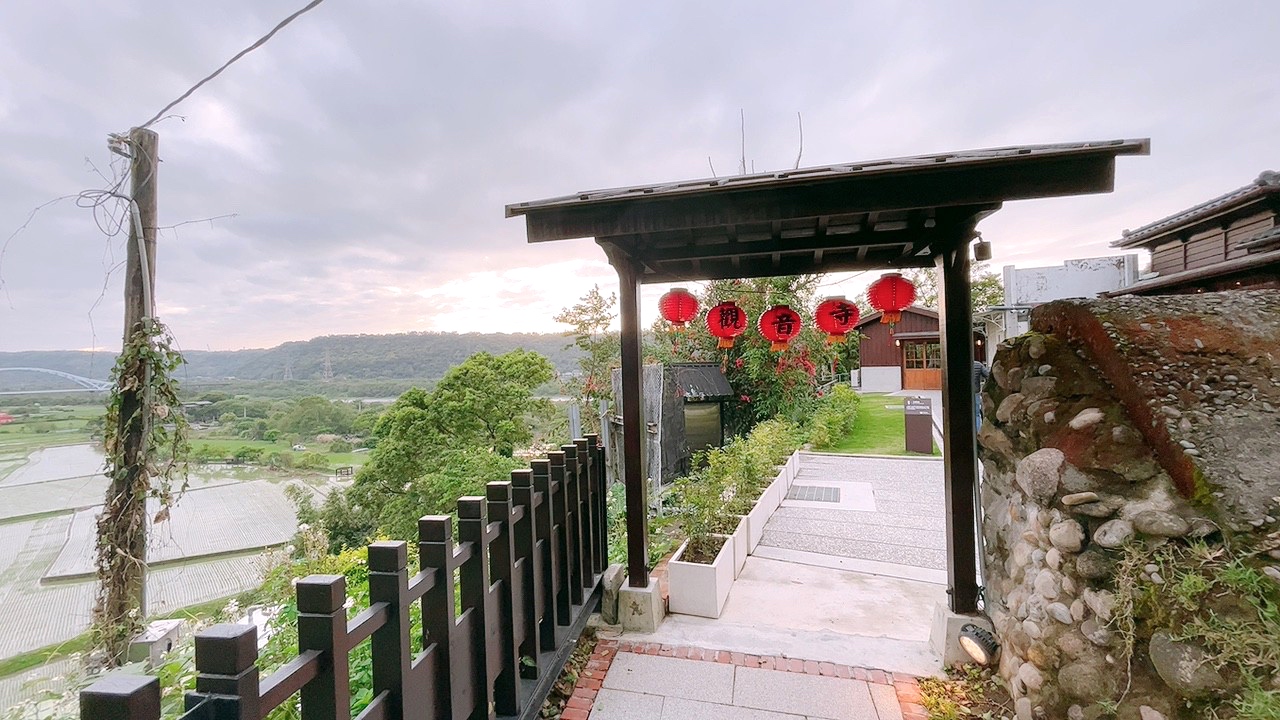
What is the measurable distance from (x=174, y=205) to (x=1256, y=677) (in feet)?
21.5

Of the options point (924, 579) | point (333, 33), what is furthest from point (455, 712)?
point (333, 33)

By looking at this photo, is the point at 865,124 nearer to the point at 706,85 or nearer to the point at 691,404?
the point at 706,85

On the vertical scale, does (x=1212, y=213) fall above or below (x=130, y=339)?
above

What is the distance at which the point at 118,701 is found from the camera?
2.33ft

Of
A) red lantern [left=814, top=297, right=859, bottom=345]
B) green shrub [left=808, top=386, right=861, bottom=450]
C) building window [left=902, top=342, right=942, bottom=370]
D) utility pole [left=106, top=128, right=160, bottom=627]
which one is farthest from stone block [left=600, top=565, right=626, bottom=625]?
building window [left=902, top=342, right=942, bottom=370]

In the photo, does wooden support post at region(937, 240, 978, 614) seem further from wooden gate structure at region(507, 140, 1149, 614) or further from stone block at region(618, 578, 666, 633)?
stone block at region(618, 578, 666, 633)

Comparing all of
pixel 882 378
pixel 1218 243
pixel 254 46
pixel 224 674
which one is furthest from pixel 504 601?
pixel 882 378

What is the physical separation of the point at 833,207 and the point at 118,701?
272 cm

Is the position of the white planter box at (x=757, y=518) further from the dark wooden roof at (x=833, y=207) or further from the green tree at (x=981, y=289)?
the green tree at (x=981, y=289)

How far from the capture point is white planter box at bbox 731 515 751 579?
12.5ft

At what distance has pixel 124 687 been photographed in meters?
0.73

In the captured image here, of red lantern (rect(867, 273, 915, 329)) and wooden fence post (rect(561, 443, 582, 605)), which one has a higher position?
red lantern (rect(867, 273, 915, 329))

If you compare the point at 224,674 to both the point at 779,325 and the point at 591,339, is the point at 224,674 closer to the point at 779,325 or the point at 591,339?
the point at 779,325

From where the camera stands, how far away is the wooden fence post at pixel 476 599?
68.1 inches
